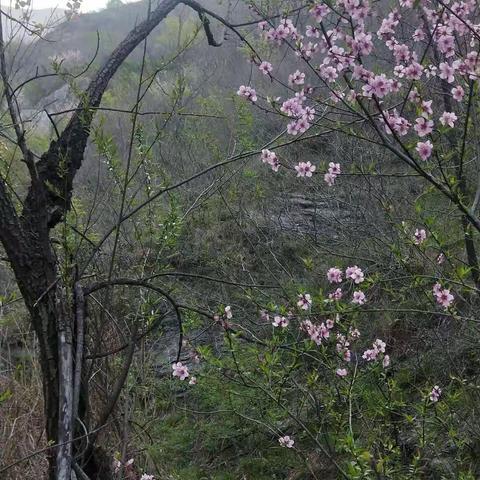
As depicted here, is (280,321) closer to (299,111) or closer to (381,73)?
(299,111)

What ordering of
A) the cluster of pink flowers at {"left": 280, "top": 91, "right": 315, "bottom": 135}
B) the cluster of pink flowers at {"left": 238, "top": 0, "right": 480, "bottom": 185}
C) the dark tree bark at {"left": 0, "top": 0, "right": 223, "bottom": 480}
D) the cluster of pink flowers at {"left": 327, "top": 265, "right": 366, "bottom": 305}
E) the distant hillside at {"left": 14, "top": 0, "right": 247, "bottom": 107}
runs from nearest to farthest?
the cluster of pink flowers at {"left": 238, "top": 0, "right": 480, "bottom": 185}, the dark tree bark at {"left": 0, "top": 0, "right": 223, "bottom": 480}, the cluster of pink flowers at {"left": 280, "top": 91, "right": 315, "bottom": 135}, the cluster of pink flowers at {"left": 327, "top": 265, "right": 366, "bottom": 305}, the distant hillside at {"left": 14, "top": 0, "right": 247, "bottom": 107}

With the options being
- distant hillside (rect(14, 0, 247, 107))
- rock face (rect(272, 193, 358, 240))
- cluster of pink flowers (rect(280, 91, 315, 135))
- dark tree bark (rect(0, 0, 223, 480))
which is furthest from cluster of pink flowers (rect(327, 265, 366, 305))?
distant hillside (rect(14, 0, 247, 107))

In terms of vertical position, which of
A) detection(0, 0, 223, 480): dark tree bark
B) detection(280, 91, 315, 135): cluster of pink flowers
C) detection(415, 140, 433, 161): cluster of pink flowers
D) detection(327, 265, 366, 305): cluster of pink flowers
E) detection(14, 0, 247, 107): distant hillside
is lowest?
Answer: detection(0, 0, 223, 480): dark tree bark

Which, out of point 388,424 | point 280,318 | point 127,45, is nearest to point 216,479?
point 388,424

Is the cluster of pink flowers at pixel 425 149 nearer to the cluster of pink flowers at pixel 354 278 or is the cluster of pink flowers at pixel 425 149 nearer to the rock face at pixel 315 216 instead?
the cluster of pink flowers at pixel 354 278

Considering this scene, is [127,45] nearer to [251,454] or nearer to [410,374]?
[410,374]

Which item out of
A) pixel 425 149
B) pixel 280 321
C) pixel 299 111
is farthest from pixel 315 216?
pixel 425 149

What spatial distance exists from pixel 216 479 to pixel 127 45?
3213 mm

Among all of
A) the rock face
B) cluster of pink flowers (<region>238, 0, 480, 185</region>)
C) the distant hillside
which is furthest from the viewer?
the distant hillside

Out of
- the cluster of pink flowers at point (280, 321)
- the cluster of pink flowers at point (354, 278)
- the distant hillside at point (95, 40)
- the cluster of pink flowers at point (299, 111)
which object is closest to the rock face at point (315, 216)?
the cluster of pink flowers at point (354, 278)

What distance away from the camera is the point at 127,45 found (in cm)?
264

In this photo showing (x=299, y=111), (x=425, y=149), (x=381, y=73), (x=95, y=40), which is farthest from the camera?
(x=95, y=40)

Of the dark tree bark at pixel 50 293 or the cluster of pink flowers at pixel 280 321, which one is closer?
the dark tree bark at pixel 50 293

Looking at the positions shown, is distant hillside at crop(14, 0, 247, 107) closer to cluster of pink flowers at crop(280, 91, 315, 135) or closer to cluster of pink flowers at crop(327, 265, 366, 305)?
cluster of pink flowers at crop(327, 265, 366, 305)
